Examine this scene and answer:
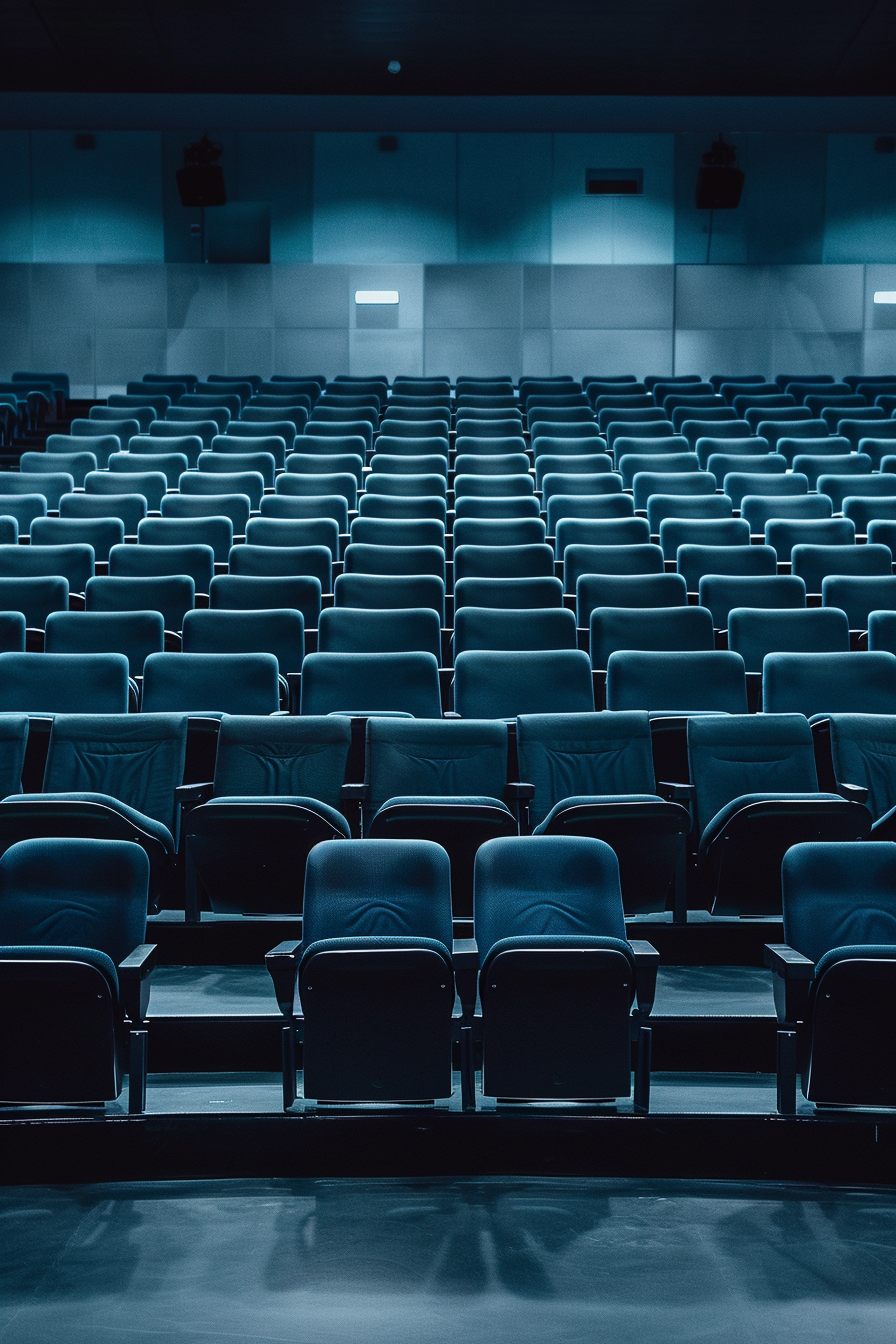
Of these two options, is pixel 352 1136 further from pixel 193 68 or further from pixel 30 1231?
pixel 193 68

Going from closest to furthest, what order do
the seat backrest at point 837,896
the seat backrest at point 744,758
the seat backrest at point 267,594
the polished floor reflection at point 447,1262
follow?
the polished floor reflection at point 447,1262 < the seat backrest at point 837,896 < the seat backrest at point 744,758 < the seat backrest at point 267,594

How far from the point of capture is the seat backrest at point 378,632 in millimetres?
3781

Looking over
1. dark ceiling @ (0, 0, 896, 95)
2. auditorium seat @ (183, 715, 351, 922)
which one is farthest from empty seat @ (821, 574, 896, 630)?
dark ceiling @ (0, 0, 896, 95)

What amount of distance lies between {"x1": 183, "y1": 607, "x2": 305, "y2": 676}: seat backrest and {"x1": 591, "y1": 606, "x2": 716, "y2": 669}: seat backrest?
0.86 metres

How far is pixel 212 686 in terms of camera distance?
3416 mm

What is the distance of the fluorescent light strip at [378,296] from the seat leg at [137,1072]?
7982 millimetres

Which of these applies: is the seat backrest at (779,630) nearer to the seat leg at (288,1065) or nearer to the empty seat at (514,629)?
the empty seat at (514,629)

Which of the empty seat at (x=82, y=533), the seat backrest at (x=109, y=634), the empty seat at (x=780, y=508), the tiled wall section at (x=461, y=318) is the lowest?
the seat backrest at (x=109, y=634)

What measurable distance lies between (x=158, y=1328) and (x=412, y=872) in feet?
2.97

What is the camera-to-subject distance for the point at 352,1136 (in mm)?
2256

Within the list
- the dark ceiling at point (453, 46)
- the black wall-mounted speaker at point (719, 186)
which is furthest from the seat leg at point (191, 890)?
the black wall-mounted speaker at point (719, 186)

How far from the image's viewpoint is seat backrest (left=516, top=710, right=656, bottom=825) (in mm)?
3010

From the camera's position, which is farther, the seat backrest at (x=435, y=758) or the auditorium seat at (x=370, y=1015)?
the seat backrest at (x=435, y=758)

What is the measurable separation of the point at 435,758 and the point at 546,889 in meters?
0.62
